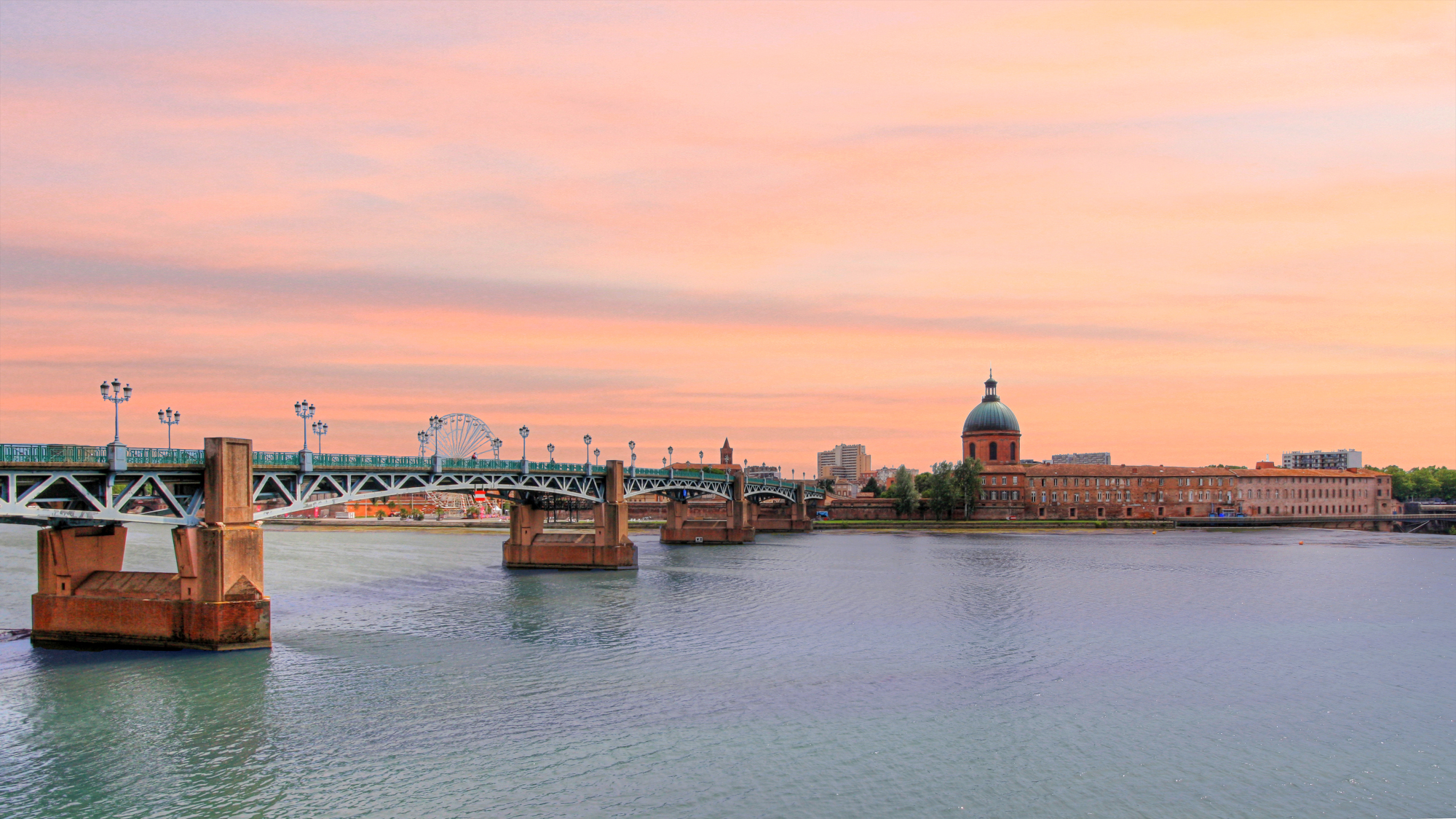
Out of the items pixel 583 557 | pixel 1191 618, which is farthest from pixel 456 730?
pixel 583 557

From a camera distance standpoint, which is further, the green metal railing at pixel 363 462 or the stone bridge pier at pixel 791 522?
the stone bridge pier at pixel 791 522

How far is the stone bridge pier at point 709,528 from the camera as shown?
5595 inches

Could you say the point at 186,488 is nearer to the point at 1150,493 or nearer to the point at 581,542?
the point at 581,542

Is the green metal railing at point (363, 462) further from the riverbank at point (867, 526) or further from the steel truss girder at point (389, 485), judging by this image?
the riverbank at point (867, 526)

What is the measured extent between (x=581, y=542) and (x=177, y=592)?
49.9 meters

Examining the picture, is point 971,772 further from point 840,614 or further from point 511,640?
point 840,614

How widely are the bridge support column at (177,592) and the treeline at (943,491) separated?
149396mm

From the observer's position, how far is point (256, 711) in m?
35.4

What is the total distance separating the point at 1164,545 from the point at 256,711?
4787 inches

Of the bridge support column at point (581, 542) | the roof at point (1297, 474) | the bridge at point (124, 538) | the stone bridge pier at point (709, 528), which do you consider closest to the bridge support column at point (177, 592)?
the bridge at point (124, 538)

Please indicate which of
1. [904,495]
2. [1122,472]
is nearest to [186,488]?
[904,495]

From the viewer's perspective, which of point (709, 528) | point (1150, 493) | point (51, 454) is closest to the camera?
point (51, 454)

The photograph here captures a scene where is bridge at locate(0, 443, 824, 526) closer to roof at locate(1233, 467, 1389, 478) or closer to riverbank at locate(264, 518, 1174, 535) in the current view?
riverbank at locate(264, 518, 1174, 535)

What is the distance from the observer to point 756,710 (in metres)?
36.6
